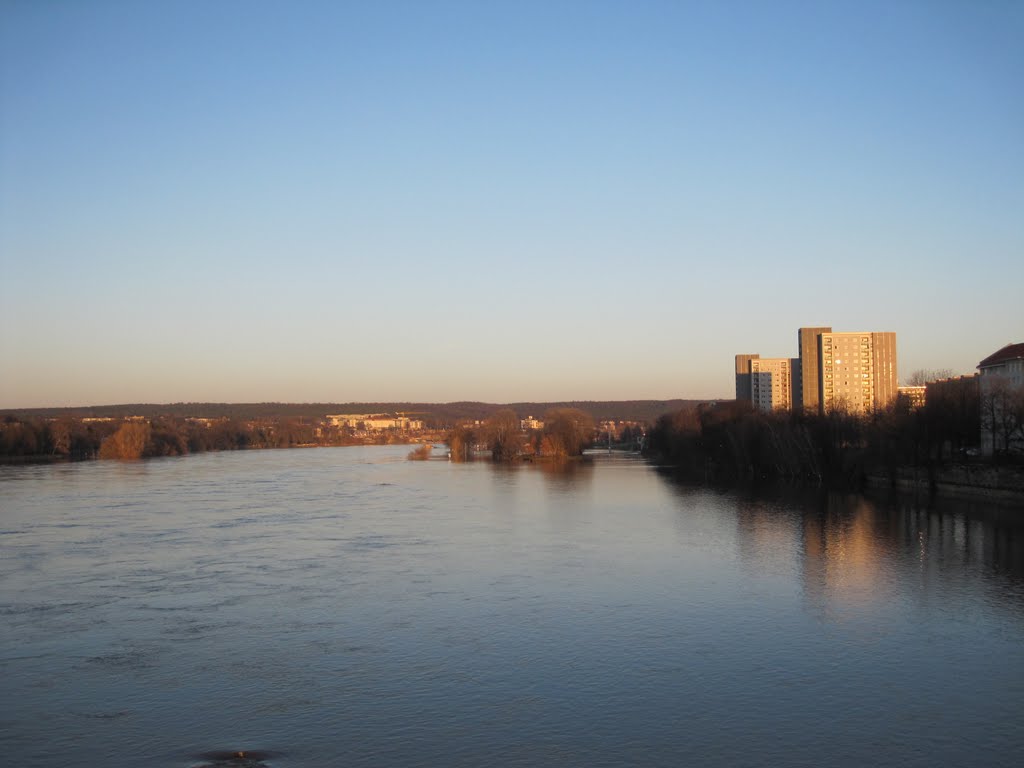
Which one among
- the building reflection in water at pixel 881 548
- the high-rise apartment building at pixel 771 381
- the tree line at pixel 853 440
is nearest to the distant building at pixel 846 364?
the high-rise apartment building at pixel 771 381

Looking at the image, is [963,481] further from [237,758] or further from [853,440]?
[237,758]

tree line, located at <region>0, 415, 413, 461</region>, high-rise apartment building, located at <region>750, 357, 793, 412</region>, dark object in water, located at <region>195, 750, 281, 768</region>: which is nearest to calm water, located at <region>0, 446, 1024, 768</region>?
dark object in water, located at <region>195, 750, 281, 768</region>

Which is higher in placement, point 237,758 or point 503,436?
point 503,436

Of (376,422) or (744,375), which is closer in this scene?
(744,375)

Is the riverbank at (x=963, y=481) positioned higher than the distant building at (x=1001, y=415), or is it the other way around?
the distant building at (x=1001, y=415)

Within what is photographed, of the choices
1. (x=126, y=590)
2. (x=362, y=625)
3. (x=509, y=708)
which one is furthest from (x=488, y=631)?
(x=126, y=590)

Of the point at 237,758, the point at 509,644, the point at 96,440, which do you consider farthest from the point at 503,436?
the point at 237,758

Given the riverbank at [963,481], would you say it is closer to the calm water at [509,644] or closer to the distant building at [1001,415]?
the distant building at [1001,415]
